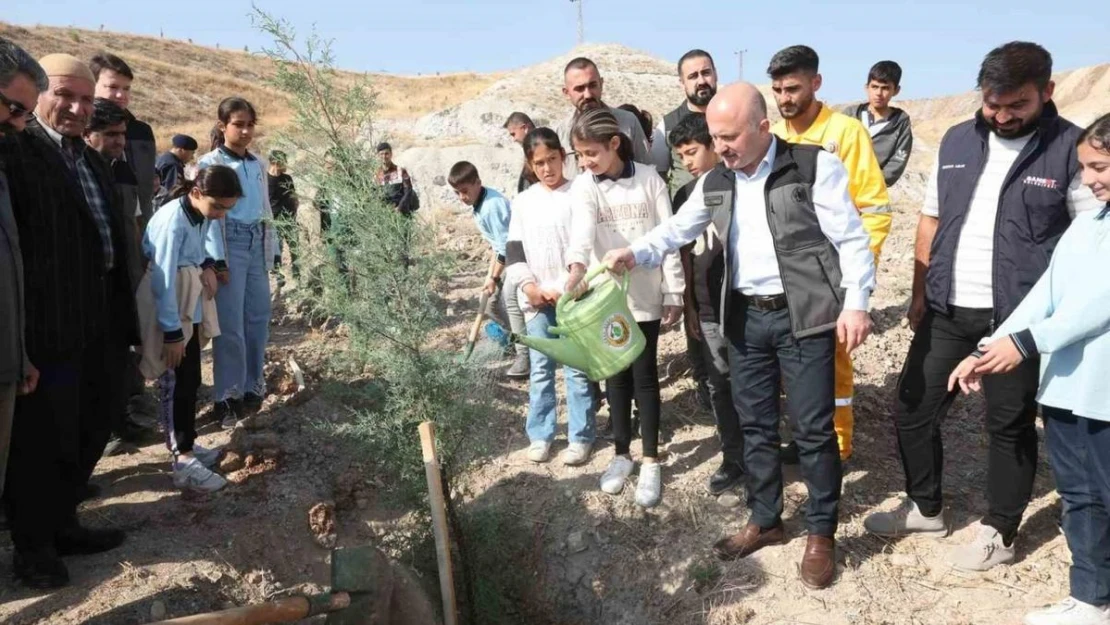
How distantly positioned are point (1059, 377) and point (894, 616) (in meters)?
1.15

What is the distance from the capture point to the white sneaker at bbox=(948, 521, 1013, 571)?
3.09m

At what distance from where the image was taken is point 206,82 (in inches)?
1182

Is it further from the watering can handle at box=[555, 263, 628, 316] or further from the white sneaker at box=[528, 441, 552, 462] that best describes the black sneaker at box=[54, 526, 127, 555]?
the watering can handle at box=[555, 263, 628, 316]

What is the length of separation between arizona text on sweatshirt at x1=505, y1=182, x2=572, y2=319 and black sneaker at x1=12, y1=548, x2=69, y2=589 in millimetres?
2329

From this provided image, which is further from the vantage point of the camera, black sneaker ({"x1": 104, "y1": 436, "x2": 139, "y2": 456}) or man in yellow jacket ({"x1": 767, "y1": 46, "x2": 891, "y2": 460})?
black sneaker ({"x1": 104, "y1": 436, "x2": 139, "y2": 456})

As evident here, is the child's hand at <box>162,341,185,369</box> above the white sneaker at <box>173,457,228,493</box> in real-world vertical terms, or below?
above

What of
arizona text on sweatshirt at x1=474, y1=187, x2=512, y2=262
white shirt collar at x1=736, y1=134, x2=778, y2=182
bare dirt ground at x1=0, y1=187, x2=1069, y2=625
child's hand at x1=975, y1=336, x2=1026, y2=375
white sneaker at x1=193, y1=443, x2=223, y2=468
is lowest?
bare dirt ground at x1=0, y1=187, x2=1069, y2=625

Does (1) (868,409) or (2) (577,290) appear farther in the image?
(1) (868,409)

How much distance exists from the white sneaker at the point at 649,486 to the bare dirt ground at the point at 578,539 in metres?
0.08

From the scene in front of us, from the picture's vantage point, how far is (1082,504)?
8.64ft

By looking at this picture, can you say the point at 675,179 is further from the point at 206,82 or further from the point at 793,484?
the point at 206,82

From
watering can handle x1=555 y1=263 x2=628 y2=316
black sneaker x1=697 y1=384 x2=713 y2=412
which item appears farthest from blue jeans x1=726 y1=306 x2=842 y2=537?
black sneaker x1=697 y1=384 x2=713 y2=412

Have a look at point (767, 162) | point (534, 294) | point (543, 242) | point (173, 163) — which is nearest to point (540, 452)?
point (534, 294)

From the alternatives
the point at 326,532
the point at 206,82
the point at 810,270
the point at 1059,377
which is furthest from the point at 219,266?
the point at 206,82
